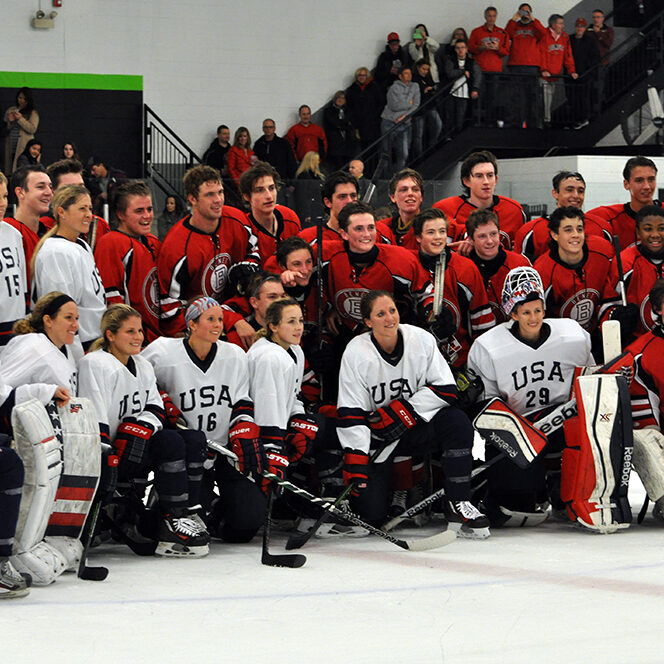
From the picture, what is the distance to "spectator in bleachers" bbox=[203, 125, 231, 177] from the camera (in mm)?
14453

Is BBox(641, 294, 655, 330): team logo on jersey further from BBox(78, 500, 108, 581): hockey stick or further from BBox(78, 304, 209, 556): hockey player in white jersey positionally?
BBox(78, 500, 108, 581): hockey stick

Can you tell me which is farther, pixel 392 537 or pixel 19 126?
pixel 19 126

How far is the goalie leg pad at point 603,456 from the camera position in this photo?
5152 mm

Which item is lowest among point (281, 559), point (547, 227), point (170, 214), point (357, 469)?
point (281, 559)

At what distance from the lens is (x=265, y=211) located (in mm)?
5746

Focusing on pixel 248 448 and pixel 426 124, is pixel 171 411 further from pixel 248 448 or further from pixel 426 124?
pixel 426 124

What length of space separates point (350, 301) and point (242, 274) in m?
0.50

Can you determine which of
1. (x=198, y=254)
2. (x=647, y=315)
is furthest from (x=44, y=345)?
(x=647, y=315)

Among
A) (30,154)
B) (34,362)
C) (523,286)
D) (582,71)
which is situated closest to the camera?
(34,362)

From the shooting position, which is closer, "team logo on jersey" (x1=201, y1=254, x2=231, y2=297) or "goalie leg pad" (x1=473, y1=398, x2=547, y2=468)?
"goalie leg pad" (x1=473, y1=398, x2=547, y2=468)

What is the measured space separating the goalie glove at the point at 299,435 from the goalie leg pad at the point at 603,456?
1115 mm

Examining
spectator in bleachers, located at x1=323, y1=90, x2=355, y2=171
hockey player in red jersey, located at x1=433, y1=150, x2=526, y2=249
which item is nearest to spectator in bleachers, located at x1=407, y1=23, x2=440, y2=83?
spectator in bleachers, located at x1=323, y1=90, x2=355, y2=171

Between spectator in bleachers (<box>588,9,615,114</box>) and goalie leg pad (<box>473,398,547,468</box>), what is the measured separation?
33.6 feet

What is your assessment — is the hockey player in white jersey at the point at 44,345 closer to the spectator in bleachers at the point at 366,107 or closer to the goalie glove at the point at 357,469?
the goalie glove at the point at 357,469
